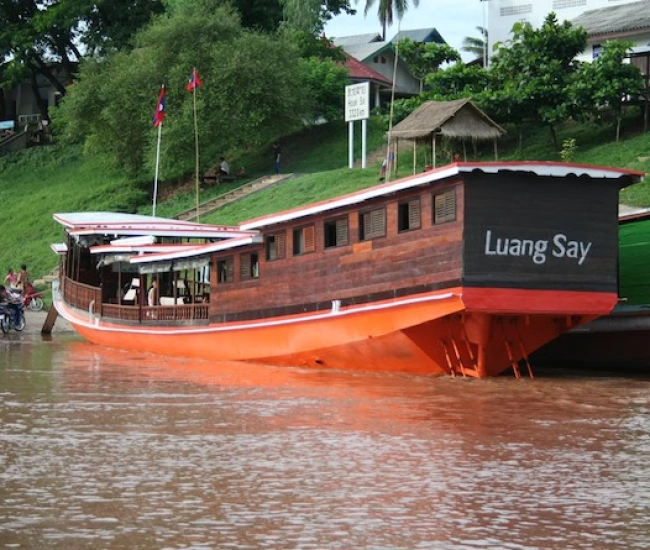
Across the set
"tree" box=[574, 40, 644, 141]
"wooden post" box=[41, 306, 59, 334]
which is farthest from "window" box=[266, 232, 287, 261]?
"tree" box=[574, 40, 644, 141]

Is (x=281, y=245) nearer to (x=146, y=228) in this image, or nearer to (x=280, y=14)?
(x=146, y=228)

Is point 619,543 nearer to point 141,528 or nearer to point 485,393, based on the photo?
point 141,528

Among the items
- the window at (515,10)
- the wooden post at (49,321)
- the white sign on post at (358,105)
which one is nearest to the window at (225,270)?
the wooden post at (49,321)

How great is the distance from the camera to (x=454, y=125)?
33.2 metres

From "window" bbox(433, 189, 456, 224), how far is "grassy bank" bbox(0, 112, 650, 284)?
12.7 m

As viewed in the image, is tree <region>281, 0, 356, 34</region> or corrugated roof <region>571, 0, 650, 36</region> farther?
tree <region>281, 0, 356, 34</region>

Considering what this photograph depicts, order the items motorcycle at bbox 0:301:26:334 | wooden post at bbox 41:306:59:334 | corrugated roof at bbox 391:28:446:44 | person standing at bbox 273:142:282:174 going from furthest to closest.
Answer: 1. corrugated roof at bbox 391:28:446:44
2. person standing at bbox 273:142:282:174
3. wooden post at bbox 41:306:59:334
4. motorcycle at bbox 0:301:26:334

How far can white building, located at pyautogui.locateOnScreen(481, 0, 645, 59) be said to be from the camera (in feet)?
171

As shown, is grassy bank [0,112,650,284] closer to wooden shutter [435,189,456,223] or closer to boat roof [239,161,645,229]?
boat roof [239,161,645,229]

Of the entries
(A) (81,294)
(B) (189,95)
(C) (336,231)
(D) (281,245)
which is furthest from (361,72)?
(C) (336,231)

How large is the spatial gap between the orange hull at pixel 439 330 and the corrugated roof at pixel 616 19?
26.6 meters

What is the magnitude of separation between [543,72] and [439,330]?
821 inches

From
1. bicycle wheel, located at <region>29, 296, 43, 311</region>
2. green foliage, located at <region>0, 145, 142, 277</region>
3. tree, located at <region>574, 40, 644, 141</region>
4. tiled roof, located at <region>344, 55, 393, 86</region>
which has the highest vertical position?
tiled roof, located at <region>344, 55, 393, 86</region>

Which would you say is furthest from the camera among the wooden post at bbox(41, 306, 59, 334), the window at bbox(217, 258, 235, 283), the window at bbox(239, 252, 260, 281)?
the wooden post at bbox(41, 306, 59, 334)
